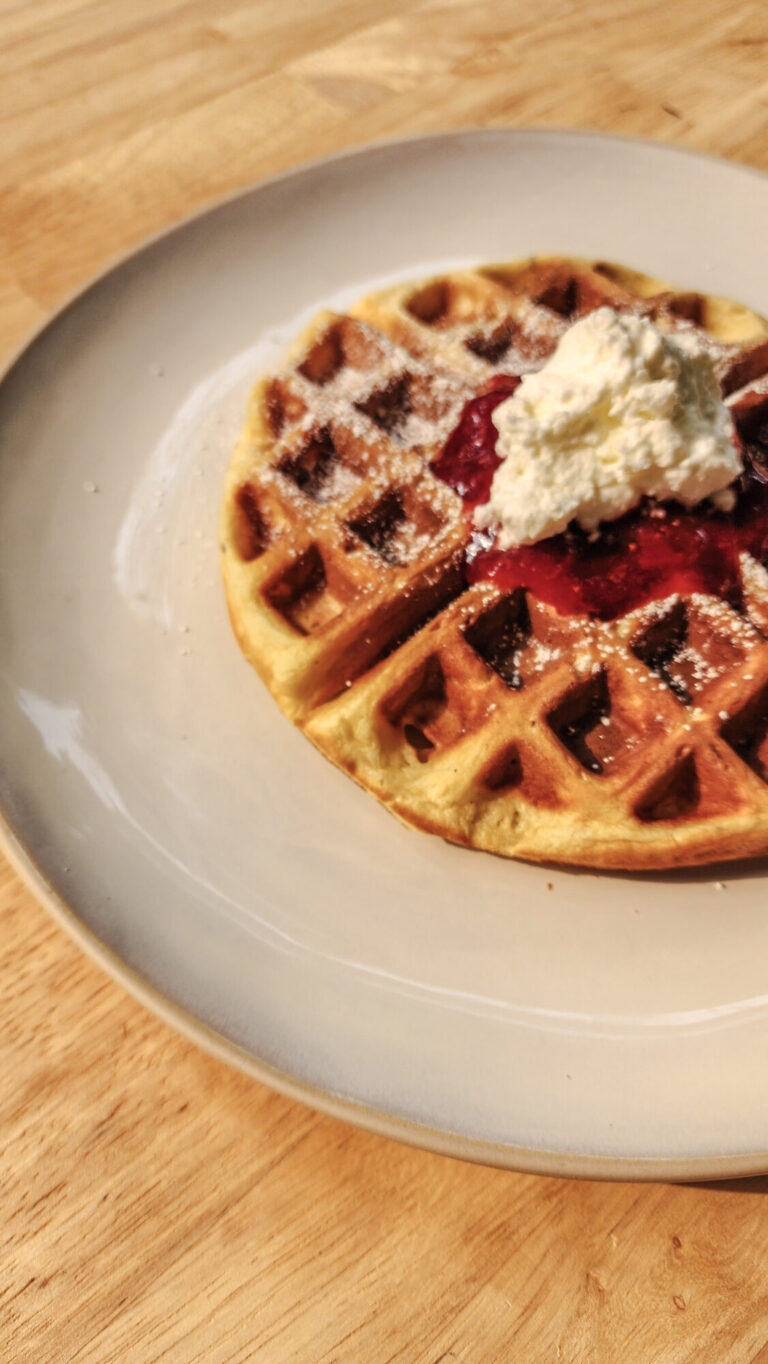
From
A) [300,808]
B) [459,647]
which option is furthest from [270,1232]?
[459,647]

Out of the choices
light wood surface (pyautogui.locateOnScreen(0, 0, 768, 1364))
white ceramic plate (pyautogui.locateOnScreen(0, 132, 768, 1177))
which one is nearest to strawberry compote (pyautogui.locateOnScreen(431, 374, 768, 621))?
white ceramic plate (pyautogui.locateOnScreen(0, 132, 768, 1177))

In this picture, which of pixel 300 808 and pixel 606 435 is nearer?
pixel 606 435

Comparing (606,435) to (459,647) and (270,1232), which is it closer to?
(459,647)

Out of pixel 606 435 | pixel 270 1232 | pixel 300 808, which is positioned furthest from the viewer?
pixel 300 808

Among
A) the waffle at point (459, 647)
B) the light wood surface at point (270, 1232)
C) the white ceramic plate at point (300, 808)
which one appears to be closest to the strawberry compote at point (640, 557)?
the waffle at point (459, 647)

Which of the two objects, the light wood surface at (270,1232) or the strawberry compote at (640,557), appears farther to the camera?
the strawberry compote at (640,557)

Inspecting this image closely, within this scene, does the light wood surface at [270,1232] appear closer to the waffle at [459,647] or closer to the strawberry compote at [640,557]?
the waffle at [459,647]

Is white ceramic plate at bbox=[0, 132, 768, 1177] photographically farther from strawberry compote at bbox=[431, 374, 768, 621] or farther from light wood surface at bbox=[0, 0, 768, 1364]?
strawberry compote at bbox=[431, 374, 768, 621]
